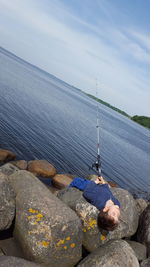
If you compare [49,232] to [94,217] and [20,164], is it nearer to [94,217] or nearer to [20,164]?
[94,217]

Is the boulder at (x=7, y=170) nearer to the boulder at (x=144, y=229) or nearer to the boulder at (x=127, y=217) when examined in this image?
the boulder at (x=127, y=217)

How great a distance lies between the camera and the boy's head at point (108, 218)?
6336 millimetres

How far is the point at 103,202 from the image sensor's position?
7043mm

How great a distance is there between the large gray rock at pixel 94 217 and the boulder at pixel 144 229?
0.19 m

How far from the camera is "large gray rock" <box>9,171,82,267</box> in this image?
18.9 ft

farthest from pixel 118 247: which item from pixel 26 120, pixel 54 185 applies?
pixel 26 120

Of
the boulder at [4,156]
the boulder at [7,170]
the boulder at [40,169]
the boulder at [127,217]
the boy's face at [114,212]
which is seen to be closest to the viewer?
the boy's face at [114,212]

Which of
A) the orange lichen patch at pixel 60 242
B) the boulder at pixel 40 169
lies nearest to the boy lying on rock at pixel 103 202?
the orange lichen patch at pixel 60 242

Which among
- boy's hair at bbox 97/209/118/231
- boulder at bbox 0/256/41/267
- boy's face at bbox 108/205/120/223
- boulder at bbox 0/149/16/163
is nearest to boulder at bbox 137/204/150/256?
boy's hair at bbox 97/209/118/231

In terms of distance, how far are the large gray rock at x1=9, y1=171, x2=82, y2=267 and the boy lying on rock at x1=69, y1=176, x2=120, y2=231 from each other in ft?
2.71

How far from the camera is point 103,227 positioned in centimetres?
700

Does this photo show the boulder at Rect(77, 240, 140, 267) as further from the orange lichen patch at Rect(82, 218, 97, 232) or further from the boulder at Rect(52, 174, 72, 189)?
the boulder at Rect(52, 174, 72, 189)

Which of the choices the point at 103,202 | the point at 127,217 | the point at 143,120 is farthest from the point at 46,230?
the point at 143,120

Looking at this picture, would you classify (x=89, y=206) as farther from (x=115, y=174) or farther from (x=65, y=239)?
(x=115, y=174)
